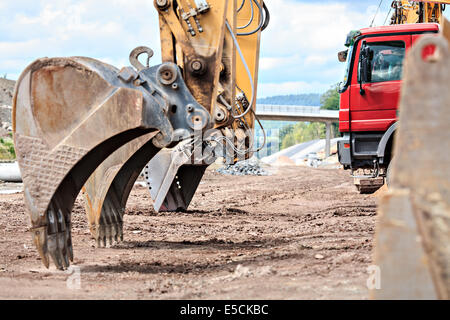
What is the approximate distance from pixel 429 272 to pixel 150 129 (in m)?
3.22

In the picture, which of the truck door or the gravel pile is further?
the gravel pile

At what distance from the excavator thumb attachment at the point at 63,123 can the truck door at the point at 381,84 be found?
4.81 meters

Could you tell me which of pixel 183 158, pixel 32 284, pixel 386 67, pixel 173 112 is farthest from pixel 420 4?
pixel 32 284

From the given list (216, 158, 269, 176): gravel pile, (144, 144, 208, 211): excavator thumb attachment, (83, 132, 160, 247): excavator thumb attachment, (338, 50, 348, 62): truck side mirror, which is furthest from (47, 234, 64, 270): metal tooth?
(216, 158, 269, 176): gravel pile

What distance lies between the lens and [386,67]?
889 centimetres

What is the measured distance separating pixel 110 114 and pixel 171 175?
4.61m

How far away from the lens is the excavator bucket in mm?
1915

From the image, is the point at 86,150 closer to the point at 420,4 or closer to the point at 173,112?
the point at 173,112

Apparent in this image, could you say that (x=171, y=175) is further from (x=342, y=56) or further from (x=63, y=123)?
(x=63, y=123)

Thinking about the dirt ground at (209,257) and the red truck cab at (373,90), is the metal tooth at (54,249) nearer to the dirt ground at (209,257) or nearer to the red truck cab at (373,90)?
the dirt ground at (209,257)

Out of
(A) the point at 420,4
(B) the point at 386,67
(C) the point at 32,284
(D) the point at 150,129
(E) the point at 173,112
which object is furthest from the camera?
(A) the point at 420,4

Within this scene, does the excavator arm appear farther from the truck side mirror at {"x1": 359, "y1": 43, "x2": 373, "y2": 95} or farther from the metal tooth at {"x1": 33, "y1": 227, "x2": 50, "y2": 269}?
the truck side mirror at {"x1": 359, "y1": 43, "x2": 373, "y2": 95}

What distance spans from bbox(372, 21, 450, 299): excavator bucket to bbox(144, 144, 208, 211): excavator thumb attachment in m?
6.94

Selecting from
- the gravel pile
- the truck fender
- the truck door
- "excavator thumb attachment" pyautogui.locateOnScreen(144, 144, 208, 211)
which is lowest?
the gravel pile
